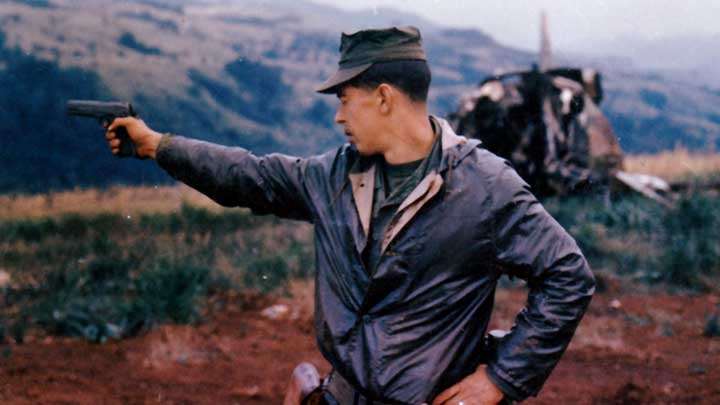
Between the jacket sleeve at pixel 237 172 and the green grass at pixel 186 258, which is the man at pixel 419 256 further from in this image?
the green grass at pixel 186 258

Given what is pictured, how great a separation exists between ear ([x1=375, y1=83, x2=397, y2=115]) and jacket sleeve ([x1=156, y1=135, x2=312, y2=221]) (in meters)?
0.35

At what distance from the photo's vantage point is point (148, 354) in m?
6.39

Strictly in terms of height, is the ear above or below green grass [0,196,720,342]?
above

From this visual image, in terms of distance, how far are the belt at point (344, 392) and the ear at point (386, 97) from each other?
87 cm

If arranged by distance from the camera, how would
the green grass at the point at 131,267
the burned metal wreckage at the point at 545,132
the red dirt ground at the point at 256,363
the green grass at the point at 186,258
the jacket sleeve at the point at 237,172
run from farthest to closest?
the burned metal wreckage at the point at 545,132
the green grass at the point at 186,258
the green grass at the point at 131,267
the red dirt ground at the point at 256,363
the jacket sleeve at the point at 237,172

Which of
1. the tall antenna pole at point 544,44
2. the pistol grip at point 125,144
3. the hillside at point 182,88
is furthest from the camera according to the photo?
the hillside at point 182,88

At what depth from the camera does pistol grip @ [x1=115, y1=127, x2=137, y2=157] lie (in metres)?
2.94

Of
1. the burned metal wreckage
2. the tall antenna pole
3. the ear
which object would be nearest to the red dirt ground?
the ear

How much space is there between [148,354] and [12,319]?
1.82m

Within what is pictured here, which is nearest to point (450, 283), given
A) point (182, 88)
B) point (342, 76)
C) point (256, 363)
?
point (342, 76)

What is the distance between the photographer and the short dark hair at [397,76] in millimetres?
2525

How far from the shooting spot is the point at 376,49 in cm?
252

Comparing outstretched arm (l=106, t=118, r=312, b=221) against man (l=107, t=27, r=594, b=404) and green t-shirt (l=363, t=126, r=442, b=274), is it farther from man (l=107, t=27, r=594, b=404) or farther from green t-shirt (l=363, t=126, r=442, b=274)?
green t-shirt (l=363, t=126, r=442, b=274)

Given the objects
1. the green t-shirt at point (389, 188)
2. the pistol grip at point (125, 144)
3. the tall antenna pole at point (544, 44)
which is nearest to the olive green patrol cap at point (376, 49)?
the green t-shirt at point (389, 188)
